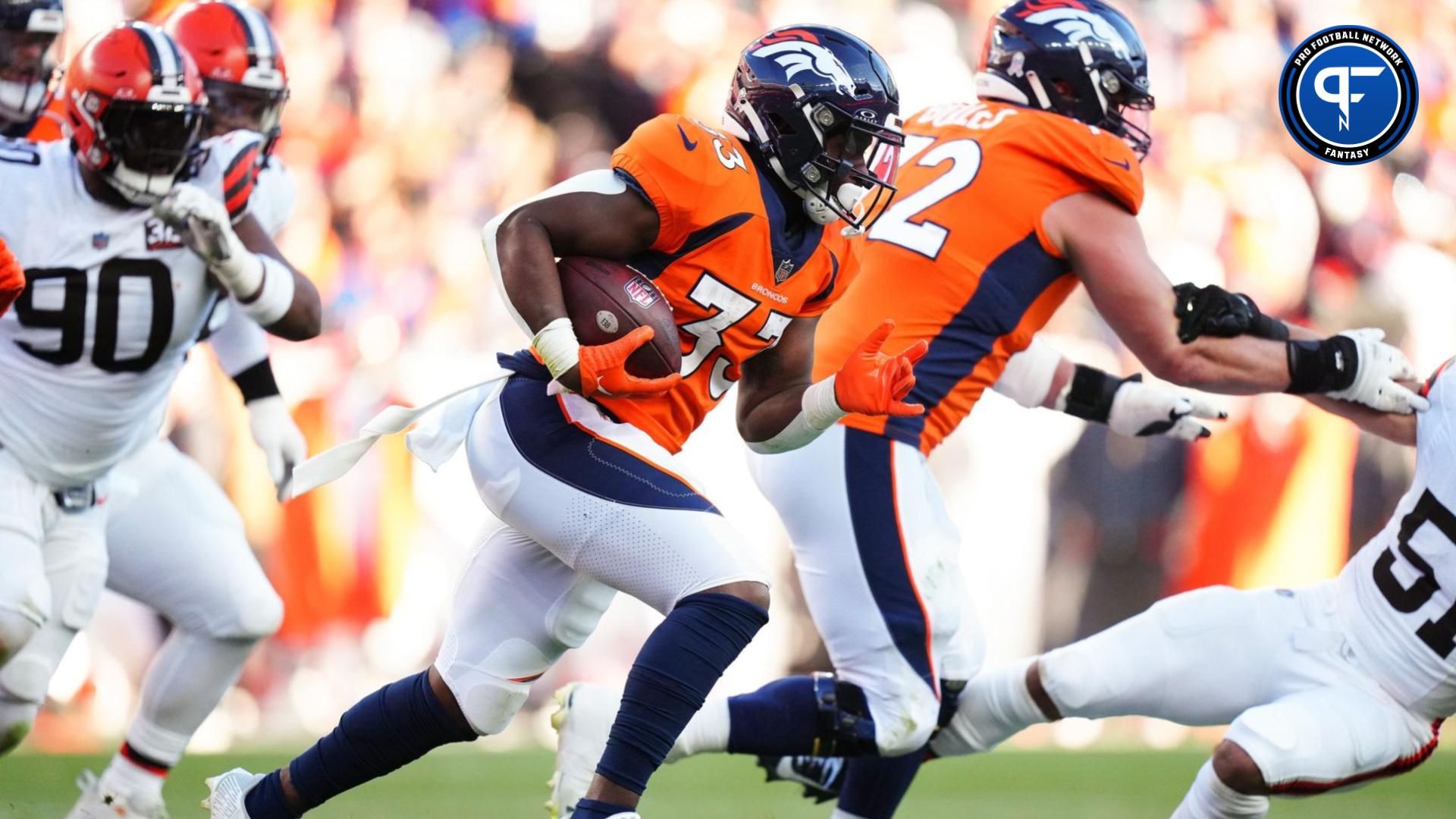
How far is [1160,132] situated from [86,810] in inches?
223

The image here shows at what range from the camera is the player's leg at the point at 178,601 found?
4.10 meters

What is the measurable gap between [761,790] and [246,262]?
8.75ft

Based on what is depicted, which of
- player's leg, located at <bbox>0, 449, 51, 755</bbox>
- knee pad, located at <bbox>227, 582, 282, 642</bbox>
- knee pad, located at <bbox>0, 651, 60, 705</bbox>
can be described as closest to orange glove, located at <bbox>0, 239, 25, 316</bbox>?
player's leg, located at <bbox>0, 449, 51, 755</bbox>

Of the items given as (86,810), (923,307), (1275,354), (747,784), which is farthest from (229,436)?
(1275,354)

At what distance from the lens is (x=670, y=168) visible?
2916mm

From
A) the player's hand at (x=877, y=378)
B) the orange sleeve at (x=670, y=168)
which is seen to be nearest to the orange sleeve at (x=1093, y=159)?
the player's hand at (x=877, y=378)

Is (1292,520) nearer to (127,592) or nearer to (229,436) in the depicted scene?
(229,436)

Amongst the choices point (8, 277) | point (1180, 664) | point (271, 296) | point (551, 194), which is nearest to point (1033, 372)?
point (1180, 664)

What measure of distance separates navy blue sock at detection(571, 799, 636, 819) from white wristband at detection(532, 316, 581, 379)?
2.35 ft

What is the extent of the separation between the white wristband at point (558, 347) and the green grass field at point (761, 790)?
193 cm

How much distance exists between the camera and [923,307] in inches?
147

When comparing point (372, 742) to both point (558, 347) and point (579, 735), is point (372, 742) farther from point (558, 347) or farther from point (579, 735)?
point (558, 347)

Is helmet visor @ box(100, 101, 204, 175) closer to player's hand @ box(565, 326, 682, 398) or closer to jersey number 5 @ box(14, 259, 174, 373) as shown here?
jersey number 5 @ box(14, 259, 174, 373)

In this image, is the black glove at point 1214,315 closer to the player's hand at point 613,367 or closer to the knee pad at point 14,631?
the player's hand at point 613,367
